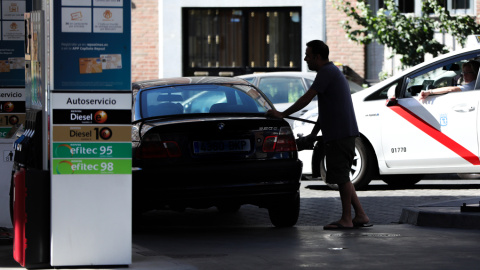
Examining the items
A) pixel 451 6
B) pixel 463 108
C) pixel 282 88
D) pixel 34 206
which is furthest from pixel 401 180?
pixel 451 6

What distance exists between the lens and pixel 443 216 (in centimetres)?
1029

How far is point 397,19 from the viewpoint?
21.3 meters

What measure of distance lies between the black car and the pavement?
0.37m

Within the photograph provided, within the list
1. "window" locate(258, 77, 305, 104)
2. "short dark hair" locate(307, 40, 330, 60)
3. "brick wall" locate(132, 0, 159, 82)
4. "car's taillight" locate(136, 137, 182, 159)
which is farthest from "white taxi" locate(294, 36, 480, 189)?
"brick wall" locate(132, 0, 159, 82)

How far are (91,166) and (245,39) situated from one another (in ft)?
59.3

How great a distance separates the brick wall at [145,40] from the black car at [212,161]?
1534 cm

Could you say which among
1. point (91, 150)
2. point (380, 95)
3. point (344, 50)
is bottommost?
point (91, 150)

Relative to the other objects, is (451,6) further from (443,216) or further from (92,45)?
(92,45)

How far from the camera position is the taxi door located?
13070mm

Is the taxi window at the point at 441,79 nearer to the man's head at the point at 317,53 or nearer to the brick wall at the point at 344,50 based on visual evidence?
the man's head at the point at 317,53

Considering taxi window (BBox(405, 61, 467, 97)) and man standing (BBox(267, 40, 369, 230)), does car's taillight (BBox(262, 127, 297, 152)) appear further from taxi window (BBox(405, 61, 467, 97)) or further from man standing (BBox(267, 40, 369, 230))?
taxi window (BBox(405, 61, 467, 97))

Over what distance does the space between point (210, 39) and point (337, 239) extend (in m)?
16.4

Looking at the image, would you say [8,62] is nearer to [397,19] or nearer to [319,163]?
[319,163]

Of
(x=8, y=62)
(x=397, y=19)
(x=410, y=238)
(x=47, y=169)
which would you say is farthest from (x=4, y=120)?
(x=397, y=19)
